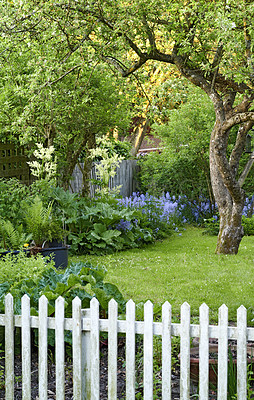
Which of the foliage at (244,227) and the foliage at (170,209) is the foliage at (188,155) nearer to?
the foliage at (170,209)

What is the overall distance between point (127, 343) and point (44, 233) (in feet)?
17.0

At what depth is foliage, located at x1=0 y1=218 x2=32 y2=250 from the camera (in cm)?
737

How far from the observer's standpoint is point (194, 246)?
32.1ft

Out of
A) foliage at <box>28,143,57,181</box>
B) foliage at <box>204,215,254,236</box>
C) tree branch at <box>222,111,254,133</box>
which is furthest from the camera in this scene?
foliage at <box>204,215,254,236</box>

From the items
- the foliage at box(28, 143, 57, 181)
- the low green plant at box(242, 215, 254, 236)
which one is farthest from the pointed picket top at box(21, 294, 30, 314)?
the low green plant at box(242, 215, 254, 236)

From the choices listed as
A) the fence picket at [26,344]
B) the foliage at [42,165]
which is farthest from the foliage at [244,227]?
the fence picket at [26,344]

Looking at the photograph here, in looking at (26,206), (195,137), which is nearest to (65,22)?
(26,206)

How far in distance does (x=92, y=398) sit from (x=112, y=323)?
0.52 m

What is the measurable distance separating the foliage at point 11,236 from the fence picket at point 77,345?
4.63 m

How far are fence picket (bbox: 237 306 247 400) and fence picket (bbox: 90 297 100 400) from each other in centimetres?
80

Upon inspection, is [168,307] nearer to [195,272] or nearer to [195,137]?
[195,272]

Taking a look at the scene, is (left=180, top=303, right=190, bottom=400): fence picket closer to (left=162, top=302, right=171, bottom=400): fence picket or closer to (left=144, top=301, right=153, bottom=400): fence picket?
(left=162, top=302, right=171, bottom=400): fence picket

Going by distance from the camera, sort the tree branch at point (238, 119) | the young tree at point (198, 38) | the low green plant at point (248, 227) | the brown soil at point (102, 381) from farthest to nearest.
Result: the low green plant at point (248, 227)
the tree branch at point (238, 119)
the young tree at point (198, 38)
the brown soil at point (102, 381)

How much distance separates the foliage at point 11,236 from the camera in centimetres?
737
